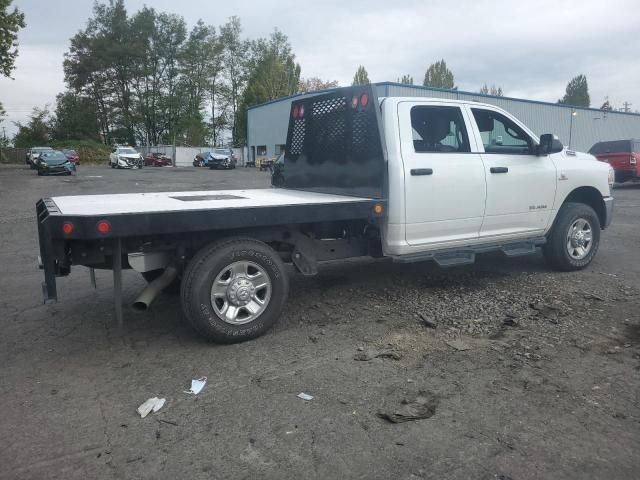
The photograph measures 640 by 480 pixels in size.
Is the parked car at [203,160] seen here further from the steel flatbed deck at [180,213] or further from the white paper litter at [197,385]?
the white paper litter at [197,385]

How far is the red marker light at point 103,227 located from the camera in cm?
354

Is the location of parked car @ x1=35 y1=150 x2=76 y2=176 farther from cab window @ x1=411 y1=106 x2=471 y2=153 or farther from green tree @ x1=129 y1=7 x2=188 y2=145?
green tree @ x1=129 y1=7 x2=188 y2=145

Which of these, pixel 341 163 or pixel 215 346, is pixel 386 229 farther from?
pixel 215 346

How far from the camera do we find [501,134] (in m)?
6.01

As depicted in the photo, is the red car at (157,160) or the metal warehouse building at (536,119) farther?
the red car at (157,160)

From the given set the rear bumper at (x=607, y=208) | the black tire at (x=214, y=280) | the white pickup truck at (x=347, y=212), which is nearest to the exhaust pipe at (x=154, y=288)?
the white pickup truck at (x=347, y=212)

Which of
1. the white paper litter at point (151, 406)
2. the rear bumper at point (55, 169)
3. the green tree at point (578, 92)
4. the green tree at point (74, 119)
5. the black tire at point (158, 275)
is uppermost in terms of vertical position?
the green tree at point (578, 92)

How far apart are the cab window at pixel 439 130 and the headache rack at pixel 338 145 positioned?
0.56 metres

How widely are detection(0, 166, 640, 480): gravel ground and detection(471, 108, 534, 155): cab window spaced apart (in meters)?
1.54

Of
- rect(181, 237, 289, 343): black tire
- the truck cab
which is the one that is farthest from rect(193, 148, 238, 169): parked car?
rect(181, 237, 289, 343): black tire

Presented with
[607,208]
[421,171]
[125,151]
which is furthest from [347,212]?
[125,151]

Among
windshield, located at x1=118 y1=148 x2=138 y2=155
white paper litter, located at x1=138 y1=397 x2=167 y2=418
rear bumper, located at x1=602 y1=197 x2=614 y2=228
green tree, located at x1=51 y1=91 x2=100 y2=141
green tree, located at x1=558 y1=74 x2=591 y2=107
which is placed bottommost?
white paper litter, located at x1=138 y1=397 x2=167 y2=418

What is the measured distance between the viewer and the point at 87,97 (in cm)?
6700

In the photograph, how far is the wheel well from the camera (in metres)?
6.56
